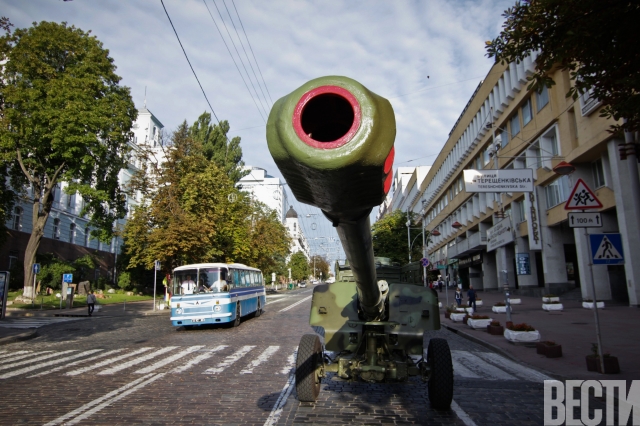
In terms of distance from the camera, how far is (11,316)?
21.0 m

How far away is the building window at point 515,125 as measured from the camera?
29.3m

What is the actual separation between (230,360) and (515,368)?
5.82m

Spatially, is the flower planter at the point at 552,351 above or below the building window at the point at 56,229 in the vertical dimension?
below

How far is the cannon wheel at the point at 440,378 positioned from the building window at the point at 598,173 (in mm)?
19360

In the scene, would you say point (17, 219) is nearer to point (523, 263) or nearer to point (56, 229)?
point (56, 229)

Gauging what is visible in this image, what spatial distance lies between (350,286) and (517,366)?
14.1 ft

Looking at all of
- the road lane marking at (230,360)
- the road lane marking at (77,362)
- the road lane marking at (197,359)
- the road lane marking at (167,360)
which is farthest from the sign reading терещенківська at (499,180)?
the road lane marking at (77,362)

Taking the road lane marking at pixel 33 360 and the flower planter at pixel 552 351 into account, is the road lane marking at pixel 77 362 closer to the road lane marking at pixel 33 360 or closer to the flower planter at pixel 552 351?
the road lane marking at pixel 33 360

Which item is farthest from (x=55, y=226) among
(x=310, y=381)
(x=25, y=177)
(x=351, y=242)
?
(x=351, y=242)

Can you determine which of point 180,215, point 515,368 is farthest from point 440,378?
point 180,215

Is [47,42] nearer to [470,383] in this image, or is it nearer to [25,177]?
[25,177]

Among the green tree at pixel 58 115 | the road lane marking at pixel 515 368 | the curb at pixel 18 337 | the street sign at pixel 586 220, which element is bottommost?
the road lane marking at pixel 515 368

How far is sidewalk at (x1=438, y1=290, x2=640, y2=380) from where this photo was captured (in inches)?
311

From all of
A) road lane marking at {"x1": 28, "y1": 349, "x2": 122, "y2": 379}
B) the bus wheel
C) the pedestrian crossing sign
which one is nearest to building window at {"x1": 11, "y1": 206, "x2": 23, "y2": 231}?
the bus wheel
